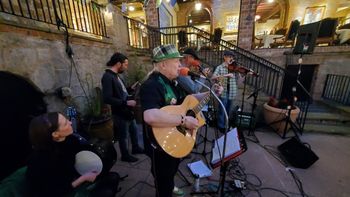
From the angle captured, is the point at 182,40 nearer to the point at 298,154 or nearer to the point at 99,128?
the point at 99,128

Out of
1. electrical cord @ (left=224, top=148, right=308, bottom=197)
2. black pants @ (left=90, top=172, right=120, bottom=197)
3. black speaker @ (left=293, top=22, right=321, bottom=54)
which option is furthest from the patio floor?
black speaker @ (left=293, top=22, right=321, bottom=54)

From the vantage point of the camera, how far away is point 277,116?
3.58 metres

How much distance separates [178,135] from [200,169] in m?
1.30

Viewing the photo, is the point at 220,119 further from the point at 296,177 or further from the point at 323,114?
the point at 323,114

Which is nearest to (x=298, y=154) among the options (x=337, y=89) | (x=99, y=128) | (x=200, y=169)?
(x=200, y=169)

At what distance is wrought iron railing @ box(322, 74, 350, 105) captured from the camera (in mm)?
4555

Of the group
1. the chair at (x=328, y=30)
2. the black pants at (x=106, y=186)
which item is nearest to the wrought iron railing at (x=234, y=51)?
the chair at (x=328, y=30)

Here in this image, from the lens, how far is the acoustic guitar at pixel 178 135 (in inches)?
49.7

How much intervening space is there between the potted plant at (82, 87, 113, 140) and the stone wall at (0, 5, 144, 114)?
6.7 inches

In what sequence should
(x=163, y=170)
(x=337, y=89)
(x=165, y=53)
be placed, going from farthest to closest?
1. (x=337, y=89)
2. (x=163, y=170)
3. (x=165, y=53)

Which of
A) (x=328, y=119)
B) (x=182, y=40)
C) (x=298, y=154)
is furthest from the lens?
(x=182, y=40)

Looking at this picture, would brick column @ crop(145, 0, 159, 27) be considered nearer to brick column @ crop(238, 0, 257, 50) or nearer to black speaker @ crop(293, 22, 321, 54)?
brick column @ crop(238, 0, 257, 50)

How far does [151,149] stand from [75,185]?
2.24 feet

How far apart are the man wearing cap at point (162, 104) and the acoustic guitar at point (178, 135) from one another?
0.18ft
